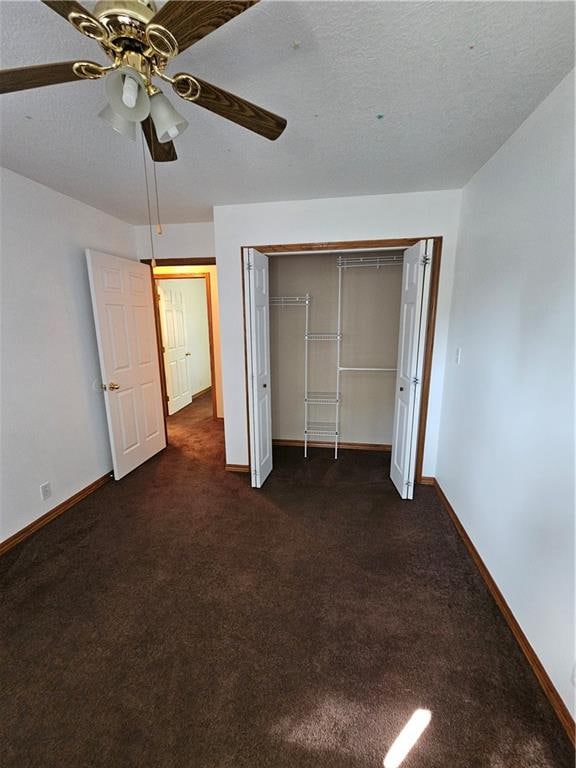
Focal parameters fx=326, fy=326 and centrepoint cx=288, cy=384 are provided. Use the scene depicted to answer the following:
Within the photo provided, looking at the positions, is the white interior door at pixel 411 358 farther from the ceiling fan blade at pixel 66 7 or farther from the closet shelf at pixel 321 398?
the ceiling fan blade at pixel 66 7

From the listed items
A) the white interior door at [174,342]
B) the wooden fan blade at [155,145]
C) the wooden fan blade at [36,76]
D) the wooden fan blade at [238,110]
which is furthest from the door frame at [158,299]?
the wooden fan blade at [36,76]

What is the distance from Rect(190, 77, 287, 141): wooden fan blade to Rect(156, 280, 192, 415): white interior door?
3.98m

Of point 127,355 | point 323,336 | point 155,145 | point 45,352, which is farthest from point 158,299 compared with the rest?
point 155,145

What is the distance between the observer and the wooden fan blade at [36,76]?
924 millimetres

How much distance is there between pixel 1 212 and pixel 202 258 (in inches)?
60.1

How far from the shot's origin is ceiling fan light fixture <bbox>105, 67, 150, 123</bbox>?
940 mm

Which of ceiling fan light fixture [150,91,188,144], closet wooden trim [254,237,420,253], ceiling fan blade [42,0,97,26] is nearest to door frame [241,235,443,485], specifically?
closet wooden trim [254,237,420,253]

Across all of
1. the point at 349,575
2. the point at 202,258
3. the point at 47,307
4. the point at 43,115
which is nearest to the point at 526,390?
the point at 349,575

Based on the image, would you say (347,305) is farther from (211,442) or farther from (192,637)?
(192,637)

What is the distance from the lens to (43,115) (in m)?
1.54

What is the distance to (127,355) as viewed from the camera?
10.3 feet

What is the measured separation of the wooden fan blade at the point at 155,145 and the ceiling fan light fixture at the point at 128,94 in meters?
0.29

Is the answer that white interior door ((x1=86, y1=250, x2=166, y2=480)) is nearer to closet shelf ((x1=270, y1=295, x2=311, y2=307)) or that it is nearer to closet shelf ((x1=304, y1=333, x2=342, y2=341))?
closet shelf ((x1=270, y1=295, x2=311, y2=307))

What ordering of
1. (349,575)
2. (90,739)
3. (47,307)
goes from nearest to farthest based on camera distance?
(90,739)
(349,575)
(47,307)
